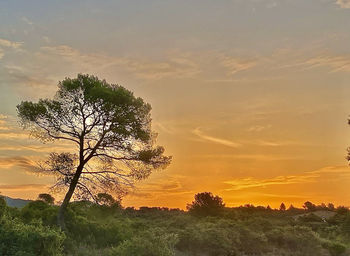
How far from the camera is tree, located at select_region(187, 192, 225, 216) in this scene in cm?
5641

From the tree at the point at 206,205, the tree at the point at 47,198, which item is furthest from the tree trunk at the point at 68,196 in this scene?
the tree at the point at 206,205

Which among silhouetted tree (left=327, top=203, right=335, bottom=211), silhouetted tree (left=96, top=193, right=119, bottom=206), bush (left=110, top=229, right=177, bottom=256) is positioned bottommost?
bush (left=110, top=229, right=177, bottom=256)

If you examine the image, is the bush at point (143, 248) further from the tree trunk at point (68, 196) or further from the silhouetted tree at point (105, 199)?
the silhouetted tree at point (105, 199)

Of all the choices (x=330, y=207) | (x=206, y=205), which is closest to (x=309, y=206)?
(x=330, y=207)

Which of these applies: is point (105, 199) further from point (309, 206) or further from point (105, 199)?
point (309, 206)

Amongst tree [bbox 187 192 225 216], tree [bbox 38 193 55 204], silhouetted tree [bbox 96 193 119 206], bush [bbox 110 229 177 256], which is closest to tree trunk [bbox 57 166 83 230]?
silhouetted tree [bbox 96 193 119 206]

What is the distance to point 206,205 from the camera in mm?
57094

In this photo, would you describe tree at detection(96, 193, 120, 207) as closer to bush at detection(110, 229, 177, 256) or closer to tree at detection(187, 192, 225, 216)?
bush at detection(110, 229, 177, 256)

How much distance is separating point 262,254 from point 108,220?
1148cm

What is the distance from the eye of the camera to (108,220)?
3059cm

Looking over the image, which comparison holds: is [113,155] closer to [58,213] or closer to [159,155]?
[159,155]

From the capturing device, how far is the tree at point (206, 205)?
56406 mm

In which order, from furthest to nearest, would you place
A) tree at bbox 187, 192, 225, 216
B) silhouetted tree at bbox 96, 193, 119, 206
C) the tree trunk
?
tree at bbox 187, 192, 225, 216 < silhouetted tree at bbox 96, 193, 119, 206 < the tree trunk

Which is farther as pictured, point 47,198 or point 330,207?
point 330,207
